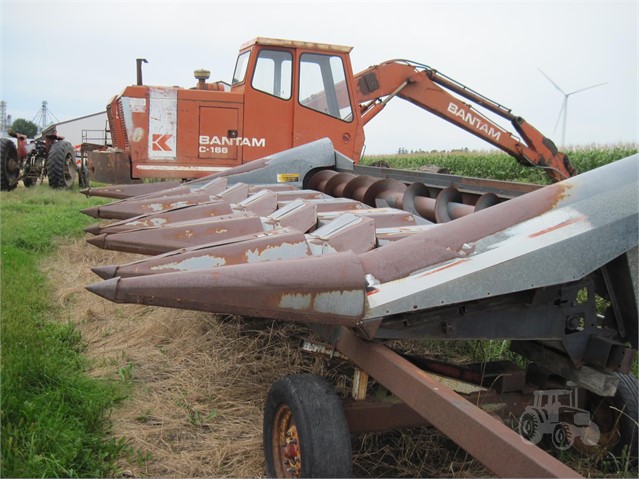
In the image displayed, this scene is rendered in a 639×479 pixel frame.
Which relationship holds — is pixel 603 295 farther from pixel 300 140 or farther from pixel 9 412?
pixel 300 140

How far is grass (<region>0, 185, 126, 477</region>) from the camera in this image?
2619mm

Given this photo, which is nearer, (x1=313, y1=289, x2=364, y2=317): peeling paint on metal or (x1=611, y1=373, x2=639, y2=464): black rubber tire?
(x1=313, y1=289, x2=364, y2=317): peeling paint on metal

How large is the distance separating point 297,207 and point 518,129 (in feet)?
27.7

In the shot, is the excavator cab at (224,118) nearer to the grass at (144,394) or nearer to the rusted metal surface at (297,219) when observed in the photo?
the grass at (144,394)

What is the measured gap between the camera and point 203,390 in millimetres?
3562

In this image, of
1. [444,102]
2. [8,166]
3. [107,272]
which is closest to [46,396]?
[107,272]

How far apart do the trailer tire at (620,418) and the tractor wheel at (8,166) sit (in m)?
15.2

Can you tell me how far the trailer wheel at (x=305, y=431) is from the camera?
2113mm

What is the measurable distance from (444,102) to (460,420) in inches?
348

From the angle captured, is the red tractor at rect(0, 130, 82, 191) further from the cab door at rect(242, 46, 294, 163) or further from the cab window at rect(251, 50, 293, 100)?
the cab window at rect(251, 50, 293, 100)

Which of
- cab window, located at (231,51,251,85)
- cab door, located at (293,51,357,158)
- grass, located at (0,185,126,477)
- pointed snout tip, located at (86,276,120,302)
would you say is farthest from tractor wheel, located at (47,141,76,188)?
pointed snout tip, located at (86,276,120,302)

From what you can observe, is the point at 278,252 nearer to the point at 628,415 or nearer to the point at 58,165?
the point at 628,415

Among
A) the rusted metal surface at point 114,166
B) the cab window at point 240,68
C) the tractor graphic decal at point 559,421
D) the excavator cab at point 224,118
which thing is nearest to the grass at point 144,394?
the tractor graphic decal at point 559,421

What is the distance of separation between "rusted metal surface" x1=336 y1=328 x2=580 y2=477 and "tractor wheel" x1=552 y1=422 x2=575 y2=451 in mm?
1243
